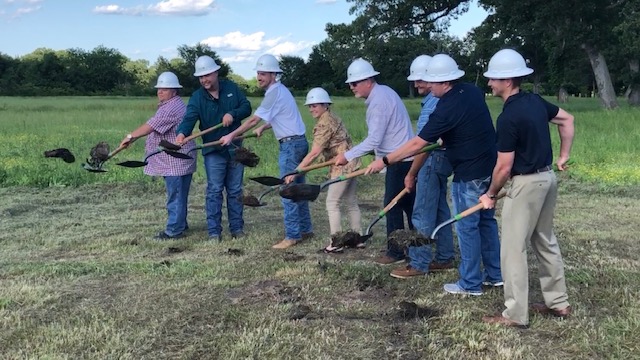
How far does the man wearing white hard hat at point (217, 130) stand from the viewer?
648 cm

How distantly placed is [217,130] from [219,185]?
0.58 metres

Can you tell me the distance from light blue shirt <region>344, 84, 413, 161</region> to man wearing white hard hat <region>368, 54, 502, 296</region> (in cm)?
67

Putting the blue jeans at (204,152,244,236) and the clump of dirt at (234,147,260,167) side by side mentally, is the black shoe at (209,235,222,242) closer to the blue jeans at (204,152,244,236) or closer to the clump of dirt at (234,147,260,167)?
the blue jeans at (204,152,244,236)

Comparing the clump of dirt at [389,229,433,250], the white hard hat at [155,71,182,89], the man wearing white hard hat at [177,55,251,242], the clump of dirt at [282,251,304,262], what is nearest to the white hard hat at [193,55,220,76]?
the man wearing white hard hat at [177,55,251,242]

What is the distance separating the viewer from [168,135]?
6773 millimetres

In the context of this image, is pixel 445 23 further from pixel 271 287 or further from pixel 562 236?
pixel 271 287

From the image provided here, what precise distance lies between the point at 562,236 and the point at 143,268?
4108mm

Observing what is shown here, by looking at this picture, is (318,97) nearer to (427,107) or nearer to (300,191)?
(300,191)

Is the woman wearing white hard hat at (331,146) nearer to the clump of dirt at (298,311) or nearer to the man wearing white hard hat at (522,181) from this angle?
the clump of dirt at (298,311)

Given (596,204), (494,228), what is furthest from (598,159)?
(494,228)

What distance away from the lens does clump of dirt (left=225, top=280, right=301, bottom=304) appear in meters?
4.39

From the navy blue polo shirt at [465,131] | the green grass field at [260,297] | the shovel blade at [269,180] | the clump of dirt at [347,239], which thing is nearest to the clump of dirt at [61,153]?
the green grass field at [260,297]

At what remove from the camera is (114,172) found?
36.5ft

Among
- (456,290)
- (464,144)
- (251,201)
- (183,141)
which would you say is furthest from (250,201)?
(464,144)
